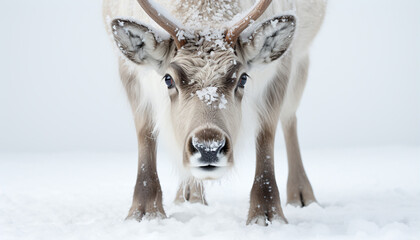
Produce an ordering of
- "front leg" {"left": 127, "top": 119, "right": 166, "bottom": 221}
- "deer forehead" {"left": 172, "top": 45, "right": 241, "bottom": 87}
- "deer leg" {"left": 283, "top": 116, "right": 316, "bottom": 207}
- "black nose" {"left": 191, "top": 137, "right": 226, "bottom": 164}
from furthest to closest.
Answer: "deer leg" {"left": 283, "top": 116, "right": 316, "bottom": 207}
"front leg" {"left": 127, "top": 119, "right": 166, "bottom": 221}
"deer forehead" {"left": 172, "top": 45, "right": 241, "bottom": 87}
"black nose" {"left": 191, "top": 137, "right": 226, "bottom": 164}

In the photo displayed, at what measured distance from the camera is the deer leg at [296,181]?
7.81 m

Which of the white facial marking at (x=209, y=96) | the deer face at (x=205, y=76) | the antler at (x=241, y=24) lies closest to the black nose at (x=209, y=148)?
the deer face at (x=205, y=76)

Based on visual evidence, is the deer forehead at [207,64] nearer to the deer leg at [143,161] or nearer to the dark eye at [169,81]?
the dark eye at [169,81]

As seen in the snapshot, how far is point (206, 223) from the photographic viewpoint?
5.54 m

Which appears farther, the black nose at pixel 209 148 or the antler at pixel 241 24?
the antler at pixel 241 24

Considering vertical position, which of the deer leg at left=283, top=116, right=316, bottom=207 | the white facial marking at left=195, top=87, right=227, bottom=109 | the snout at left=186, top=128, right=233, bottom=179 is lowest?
the deer leg at left=283, top=116, right=316, bottom=207

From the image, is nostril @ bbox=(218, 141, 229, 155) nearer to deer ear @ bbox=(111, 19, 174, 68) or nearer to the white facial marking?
the white facial marking

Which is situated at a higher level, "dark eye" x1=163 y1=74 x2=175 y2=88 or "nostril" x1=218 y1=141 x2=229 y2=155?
"dark eye" x1=163 y1=74 x2=175 y2=88

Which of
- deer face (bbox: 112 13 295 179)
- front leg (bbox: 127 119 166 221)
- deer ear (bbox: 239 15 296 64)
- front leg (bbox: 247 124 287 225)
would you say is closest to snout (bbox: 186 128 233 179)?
deer face (bbox: 112 13 295 179)

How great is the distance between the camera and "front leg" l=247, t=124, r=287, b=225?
5.79 m

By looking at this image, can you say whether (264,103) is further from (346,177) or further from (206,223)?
(346,177)

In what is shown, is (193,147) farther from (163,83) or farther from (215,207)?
(215,207)

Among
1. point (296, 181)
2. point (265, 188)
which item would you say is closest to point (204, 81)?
point (265, 188)

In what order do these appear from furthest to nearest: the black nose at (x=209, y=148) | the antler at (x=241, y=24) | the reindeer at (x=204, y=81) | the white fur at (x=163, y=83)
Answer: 1. the white fur at (x=163, y=83)
2. the antler at (x=241, y=24)
3. the reindeer at (x=204, y=81)
4. the black nose at (x=209, y=148)
